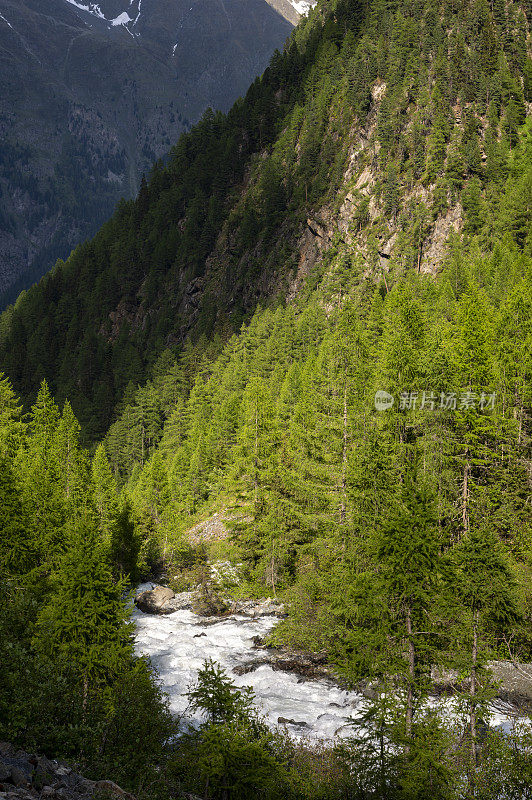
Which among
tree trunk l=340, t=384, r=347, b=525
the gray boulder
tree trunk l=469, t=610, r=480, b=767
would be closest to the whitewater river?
the gray boulder

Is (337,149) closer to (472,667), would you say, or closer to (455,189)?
(455,189)

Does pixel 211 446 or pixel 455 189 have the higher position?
pixel 455 189

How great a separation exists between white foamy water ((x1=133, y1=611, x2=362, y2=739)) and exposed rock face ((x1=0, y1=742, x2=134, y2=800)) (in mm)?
6833

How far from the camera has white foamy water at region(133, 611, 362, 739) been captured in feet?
70.3

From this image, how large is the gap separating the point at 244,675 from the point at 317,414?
13.7m

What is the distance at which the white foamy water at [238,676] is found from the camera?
2142 cm

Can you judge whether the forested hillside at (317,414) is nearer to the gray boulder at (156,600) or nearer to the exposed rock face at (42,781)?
the exposed rock face at (42,781)

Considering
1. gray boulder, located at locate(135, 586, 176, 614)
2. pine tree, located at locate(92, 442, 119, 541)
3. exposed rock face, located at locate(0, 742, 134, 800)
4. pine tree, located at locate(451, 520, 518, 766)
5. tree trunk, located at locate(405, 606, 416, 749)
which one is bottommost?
pine tree, located at locate(92, 442, 119, 541)

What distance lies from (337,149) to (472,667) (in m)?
103

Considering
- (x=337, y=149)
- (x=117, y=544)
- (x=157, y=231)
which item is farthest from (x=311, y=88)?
(x=117, y=544)

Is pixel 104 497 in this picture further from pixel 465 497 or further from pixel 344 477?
pixel 465 497

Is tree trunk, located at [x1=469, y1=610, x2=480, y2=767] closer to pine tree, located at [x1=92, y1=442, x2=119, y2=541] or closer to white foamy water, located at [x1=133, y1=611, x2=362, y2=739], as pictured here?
white foamy water, located at [x1=133, y1=611, x2=362, y2=739]

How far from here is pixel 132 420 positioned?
88562 millimetres

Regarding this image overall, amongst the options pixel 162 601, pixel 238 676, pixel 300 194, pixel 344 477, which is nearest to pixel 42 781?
pixel 238 676
